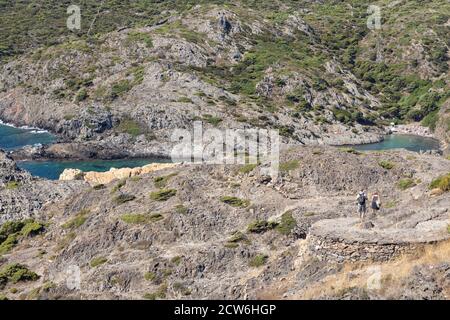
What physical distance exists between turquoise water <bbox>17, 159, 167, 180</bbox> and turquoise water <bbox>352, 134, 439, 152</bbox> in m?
52.3

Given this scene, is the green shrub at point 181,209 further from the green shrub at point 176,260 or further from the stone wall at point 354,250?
the stone wall at point 354,250

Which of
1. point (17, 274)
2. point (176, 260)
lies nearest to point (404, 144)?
point (176, 260)

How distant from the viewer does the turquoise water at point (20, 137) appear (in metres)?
144

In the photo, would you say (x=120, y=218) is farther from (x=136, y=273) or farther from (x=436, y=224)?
(x=436, y=224)

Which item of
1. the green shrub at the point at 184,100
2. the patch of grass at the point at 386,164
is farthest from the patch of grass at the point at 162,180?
the green shrub at the point at 184,100

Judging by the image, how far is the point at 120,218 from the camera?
2021 inches

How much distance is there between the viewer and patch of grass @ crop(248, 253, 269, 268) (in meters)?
40.8

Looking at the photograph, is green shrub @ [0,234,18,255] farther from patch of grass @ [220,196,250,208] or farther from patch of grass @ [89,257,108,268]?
patch of grass @ [220,196,250,208]

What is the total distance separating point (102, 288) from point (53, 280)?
7.06 meters

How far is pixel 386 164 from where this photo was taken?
53.5 m

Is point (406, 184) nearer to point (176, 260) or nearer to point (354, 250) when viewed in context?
point (354, 250)

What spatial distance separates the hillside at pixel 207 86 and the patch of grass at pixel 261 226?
312ft

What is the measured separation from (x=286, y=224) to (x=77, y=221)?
21065 mm

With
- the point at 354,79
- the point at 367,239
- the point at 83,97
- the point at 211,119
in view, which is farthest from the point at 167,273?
the point at 354,79
